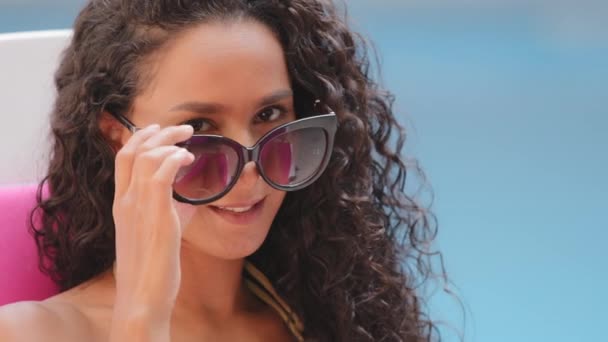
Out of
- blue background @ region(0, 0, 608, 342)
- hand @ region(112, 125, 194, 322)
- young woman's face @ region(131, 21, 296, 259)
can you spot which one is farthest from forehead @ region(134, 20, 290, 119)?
blue background @ region(0, 0, 608, 342)

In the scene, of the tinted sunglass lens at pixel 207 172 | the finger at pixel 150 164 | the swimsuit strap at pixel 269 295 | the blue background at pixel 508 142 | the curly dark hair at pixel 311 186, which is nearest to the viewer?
the finger at pixel 150 164

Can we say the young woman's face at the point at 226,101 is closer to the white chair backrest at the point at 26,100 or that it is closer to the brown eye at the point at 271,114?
the brown eye at the point at 271,114

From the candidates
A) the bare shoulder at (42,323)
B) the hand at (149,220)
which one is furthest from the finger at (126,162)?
the bare shoulder at (42,323)

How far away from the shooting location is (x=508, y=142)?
4004 millimetres

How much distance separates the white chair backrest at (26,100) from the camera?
204cm

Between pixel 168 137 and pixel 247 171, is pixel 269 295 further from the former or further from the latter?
pixel 168 137

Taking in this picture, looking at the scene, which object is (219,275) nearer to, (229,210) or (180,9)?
(229,210)

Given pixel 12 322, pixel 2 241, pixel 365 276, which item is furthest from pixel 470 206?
pixel 12 322

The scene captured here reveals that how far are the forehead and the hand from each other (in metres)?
0.11

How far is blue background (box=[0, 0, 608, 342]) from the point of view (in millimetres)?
3135

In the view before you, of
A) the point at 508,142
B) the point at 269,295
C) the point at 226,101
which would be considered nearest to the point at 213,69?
the point at 226,101

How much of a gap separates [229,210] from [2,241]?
0.45 meters

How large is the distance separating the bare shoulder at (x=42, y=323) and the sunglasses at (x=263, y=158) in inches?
10.2

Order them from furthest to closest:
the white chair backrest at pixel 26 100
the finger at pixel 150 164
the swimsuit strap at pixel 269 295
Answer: the white chair backrest at pixel 26 100, the swimsuit strap at pixel 269 295, the finger at pixel 150 164
